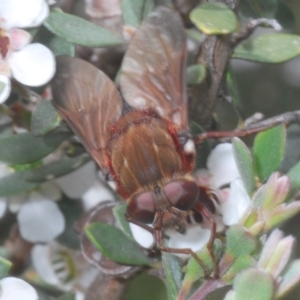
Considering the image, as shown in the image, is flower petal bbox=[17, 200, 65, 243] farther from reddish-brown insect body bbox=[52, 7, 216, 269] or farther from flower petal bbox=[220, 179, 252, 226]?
flower petal bbox=[220, 179, 252, 226]

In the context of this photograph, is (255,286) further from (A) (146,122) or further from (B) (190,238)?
(A) (146,122)

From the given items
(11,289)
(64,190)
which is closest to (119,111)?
(64,190)

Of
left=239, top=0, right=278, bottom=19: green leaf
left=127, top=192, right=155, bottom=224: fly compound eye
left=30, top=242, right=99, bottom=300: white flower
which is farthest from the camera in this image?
left=30, top=242, right=99, bottom=300: white flower

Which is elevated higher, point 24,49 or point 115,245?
point 24,49

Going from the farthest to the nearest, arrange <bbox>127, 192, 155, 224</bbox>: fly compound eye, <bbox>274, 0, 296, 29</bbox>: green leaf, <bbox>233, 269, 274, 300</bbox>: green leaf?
1. <bbox>274, 0, 296, 29</bbox>: green leaf
2. <bbox>127, 192, 155, 224</bbox>: fly compound eye
3. <bbox>233, 269, 274, 300</bbox>: green leaf

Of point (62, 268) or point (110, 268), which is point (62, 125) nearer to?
point (110, 268)

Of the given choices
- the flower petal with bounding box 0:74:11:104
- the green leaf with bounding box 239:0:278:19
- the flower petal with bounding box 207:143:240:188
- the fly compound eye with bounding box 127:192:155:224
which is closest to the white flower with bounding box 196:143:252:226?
the flower petal with bounding box 207:143:240:188

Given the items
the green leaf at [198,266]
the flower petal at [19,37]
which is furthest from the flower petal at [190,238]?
the flower petal at [19,37]

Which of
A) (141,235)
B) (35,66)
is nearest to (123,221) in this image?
(141,235)
